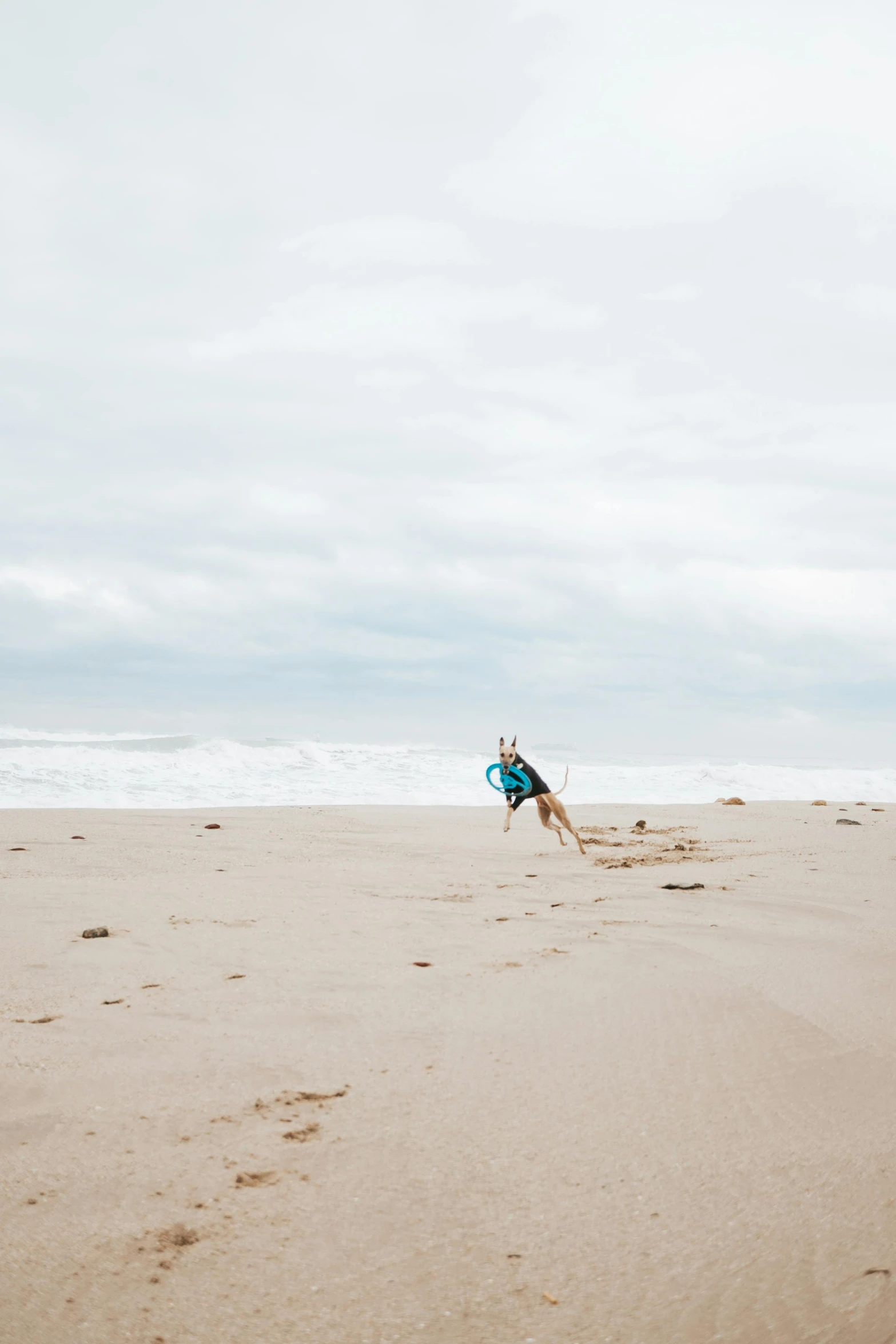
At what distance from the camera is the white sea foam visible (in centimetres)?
1342

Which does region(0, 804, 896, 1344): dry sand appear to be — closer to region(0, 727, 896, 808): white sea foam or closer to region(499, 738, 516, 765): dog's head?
region(499, 738, 516, 765): dog's head

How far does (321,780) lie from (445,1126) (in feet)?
49.4

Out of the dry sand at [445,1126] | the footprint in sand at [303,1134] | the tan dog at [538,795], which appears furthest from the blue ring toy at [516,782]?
the footprint in sand at [303,1134]

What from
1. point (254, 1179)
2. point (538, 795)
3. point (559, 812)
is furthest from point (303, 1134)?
point (559, 812)

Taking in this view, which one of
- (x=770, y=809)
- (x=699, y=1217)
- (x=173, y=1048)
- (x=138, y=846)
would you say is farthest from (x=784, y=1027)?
(x=770, y=809)

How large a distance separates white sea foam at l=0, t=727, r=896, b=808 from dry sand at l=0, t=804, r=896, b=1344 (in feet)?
29.7

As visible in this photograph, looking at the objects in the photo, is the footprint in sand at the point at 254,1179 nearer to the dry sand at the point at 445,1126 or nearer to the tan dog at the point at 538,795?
the dry sand at the point at 445,1126

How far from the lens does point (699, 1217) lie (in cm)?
177

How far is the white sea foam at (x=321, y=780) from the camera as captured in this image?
13422 mm

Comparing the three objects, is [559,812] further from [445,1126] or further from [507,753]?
[445,1126]

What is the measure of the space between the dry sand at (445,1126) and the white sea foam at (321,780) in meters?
9.05

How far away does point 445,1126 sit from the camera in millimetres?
2162

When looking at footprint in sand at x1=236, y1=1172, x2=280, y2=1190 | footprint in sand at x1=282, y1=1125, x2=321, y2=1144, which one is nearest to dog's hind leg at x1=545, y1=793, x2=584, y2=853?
footprint in sand at x1=282, y1=1125, x2=321, y2=1144

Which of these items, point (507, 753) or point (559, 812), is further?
point (559, 812)
